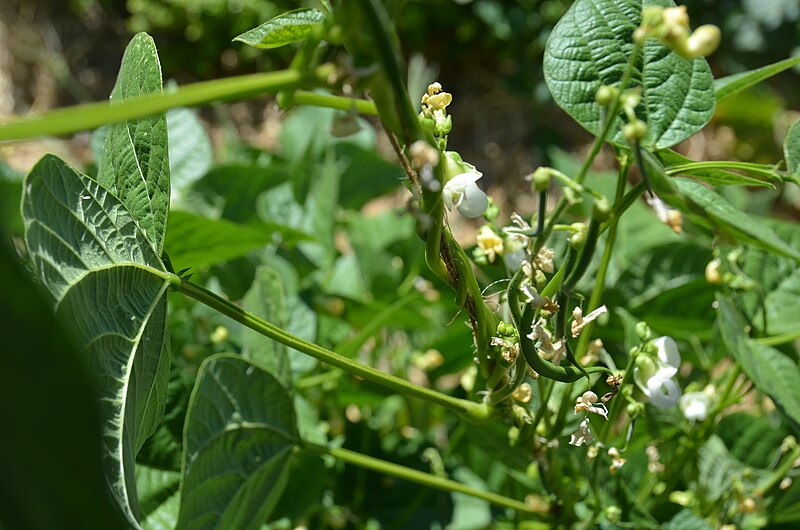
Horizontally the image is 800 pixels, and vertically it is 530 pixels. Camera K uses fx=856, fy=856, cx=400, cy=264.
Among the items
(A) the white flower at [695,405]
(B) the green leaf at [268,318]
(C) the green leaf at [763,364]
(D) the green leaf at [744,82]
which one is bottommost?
(A) the white flower at [695,405]

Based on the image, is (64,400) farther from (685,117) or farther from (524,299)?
(685,117)

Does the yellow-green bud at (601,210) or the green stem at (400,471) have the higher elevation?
the yellow-green bud at (601,210)

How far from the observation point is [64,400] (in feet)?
0.72

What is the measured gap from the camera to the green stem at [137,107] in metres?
0.25

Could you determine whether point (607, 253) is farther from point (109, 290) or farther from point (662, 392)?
point (109, 290)

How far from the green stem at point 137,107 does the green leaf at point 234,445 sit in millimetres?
313

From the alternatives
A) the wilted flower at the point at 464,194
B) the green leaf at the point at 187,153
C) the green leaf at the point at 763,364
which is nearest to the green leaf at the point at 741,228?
the wilted flower at the point at 464,194

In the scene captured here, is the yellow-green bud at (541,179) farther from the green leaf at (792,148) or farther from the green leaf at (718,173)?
the green leaf at (792,148)

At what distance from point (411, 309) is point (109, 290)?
1.55ft

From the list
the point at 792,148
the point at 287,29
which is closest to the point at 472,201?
the point at 287,29

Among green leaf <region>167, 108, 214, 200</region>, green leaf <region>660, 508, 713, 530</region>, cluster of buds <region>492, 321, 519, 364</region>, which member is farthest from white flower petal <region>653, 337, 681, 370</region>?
green leaf <region>167, 108, 214, 200</region>

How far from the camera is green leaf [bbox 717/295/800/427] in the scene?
1.98 ft

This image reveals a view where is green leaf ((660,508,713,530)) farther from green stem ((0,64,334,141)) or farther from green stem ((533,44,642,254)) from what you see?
green stem ((0,64,334,141))

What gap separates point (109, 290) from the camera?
1.46 feet
